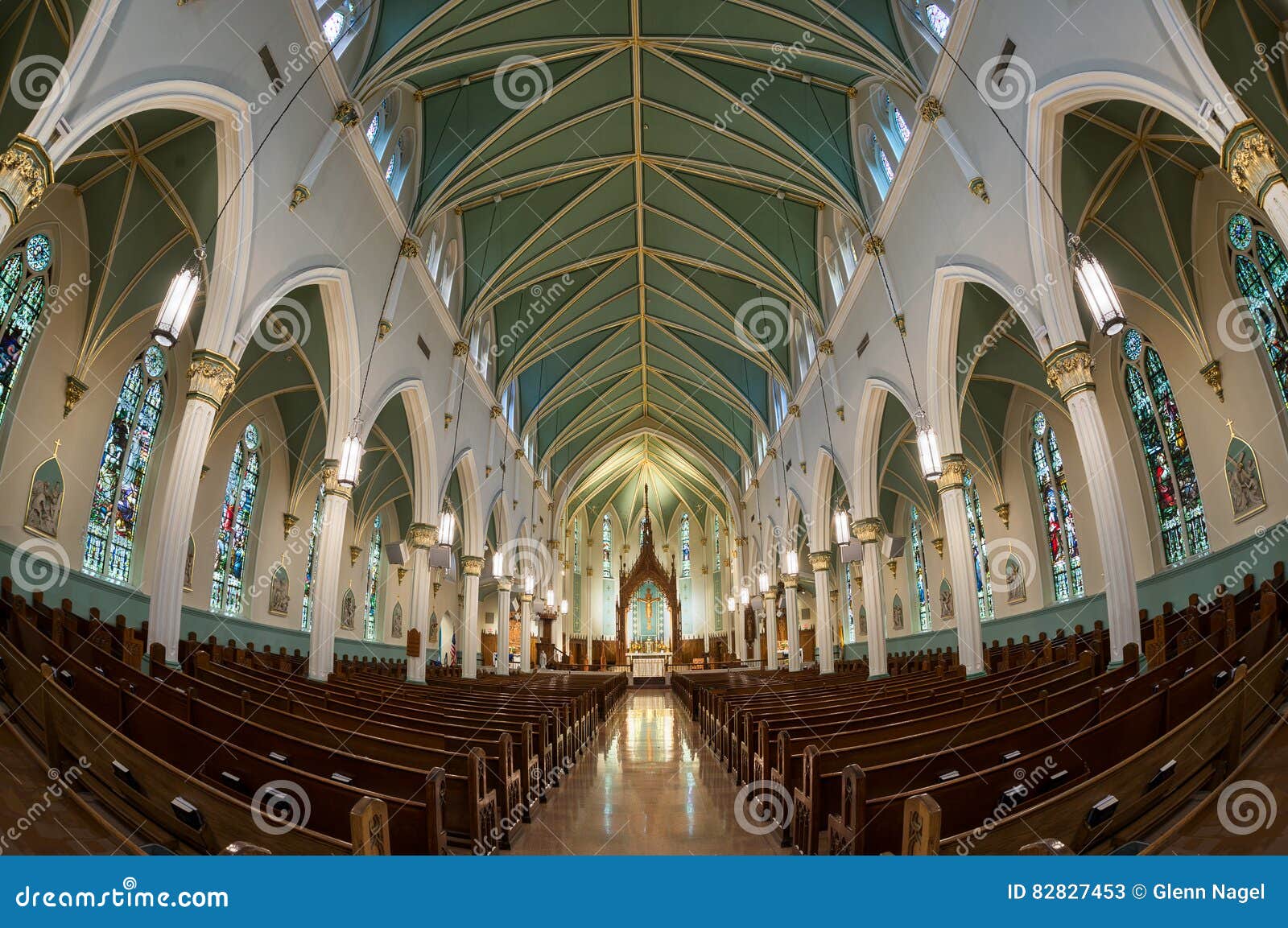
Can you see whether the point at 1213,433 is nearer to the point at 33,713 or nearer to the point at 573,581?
the point at 33,713

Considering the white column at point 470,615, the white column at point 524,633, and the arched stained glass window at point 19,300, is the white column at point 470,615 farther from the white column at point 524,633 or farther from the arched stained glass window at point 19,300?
the arched stained glass window at point 19,300

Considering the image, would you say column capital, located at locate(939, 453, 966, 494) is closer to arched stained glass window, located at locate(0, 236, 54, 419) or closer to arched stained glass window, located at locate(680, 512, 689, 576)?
arched stained glass window, located at locate(0, 236, 54, 419)

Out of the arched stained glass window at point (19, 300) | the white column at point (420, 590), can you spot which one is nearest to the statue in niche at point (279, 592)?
the white column at point (420, 590)

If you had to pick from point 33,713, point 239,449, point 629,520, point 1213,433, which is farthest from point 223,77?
point 629,520

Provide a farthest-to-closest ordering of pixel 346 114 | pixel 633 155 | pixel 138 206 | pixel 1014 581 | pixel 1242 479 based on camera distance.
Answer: pixel 1014 581 < pixel 633 155 < pixel 138 206 < pixel 1242 479 < pixel 346 114

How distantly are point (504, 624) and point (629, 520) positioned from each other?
81.4 feet

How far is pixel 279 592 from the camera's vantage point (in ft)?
69.6

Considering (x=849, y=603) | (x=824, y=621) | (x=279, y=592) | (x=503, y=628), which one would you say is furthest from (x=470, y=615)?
(x=849, y=603)

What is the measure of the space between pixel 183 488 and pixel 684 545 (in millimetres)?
40463

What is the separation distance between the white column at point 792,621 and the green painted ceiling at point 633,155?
305 inches

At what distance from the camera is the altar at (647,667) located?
33.6 metres

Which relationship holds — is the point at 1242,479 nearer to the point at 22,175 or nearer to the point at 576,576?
the point at 22,175

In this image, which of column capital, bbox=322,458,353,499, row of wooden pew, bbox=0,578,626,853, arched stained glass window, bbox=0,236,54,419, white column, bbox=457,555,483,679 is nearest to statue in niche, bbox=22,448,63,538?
arched stained glass window, bbox=0,236,54,419

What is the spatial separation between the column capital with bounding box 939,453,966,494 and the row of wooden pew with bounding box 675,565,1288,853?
17.3 ft
